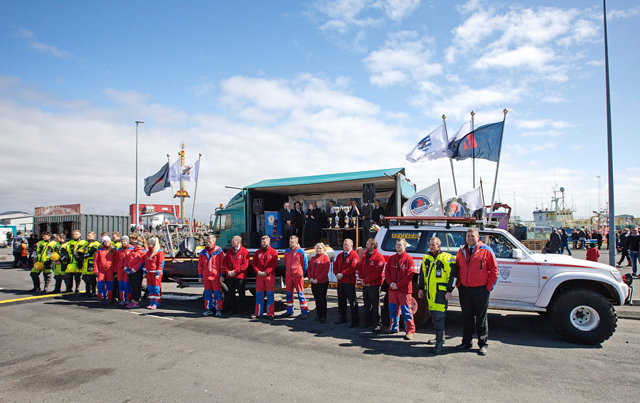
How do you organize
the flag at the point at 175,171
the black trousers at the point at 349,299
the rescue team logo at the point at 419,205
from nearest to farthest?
the black trousers at the point at 349,299, the rescue team logo at the point at 419,205, the flag at the point at 175,171

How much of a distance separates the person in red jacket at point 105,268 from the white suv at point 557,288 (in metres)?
7.47

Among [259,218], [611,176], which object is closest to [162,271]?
[259,218]

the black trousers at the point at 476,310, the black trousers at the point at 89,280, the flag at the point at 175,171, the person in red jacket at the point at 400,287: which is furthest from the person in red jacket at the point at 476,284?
the flag at the point at 175,171

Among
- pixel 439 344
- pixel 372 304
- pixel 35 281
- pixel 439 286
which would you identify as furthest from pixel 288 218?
pixel 439 344

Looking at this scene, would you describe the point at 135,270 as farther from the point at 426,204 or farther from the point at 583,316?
the point at 583,316

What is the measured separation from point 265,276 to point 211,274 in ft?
4.14

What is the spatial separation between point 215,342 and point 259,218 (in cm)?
Result: 863

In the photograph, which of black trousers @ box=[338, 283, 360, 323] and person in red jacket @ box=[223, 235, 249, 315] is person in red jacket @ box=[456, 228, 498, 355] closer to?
A: black trousers @ box=[338, 283, 360, 323]

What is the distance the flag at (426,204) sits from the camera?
1008 centimetres

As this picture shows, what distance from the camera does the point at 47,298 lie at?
1012 centimetres

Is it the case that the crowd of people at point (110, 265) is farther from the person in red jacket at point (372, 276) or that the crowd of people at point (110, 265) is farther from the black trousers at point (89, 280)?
the person in red jacket at point (372, 276)

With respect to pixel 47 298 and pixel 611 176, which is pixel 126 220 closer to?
pixel 47 298

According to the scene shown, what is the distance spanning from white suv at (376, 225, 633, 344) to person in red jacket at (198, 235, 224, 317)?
405 cm

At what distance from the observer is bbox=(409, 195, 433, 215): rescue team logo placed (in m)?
10.2
